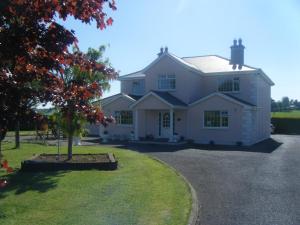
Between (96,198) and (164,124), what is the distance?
20998mm

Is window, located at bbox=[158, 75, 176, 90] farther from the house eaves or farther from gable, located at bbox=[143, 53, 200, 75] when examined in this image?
the house eaves

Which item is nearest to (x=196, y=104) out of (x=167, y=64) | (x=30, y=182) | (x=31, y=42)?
(x=167, y=64)

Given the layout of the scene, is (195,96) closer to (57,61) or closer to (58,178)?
(58,178)

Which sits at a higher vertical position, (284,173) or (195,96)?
(195,96)

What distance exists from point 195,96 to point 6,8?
2707 cm

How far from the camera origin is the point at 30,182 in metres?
11.2

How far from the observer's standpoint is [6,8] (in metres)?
3.57

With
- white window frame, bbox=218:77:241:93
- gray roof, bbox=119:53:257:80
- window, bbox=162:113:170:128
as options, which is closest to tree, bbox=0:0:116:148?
gray roof, bbox=119:53:257:80

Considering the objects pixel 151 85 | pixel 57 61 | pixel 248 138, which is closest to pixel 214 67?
pixel 151 85

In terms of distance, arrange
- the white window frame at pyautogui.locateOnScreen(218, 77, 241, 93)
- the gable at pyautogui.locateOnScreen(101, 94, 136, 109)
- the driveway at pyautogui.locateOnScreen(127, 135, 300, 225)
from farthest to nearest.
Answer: the gable at pyautogui.locateOnScreen(101, 94, 136, 109), the white window frame at pyautogui.locateOnScreen(218, 77, 241, 93), the driveway at pyautogui.locateOnScreen(127, 135, 300, 225)

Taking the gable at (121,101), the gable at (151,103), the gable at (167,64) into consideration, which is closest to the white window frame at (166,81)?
the gable at (167,64)

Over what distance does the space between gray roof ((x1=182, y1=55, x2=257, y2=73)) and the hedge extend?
12.7 m

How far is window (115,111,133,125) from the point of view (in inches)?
1230

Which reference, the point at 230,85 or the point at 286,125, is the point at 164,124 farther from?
the point at 286,125
